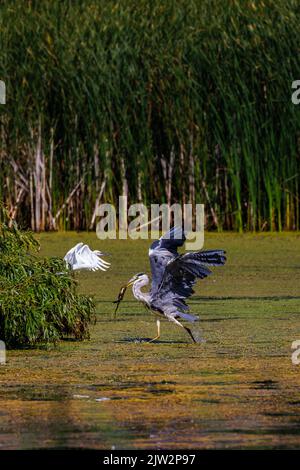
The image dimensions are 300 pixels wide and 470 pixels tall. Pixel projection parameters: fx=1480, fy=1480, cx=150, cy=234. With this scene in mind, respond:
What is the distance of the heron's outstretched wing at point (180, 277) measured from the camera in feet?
24.9

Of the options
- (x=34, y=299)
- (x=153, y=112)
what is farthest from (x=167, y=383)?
(x=153, y=112)

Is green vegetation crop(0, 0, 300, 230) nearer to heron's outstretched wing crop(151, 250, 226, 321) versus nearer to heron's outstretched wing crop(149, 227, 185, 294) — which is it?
heron's outstretched wing crop(151, 250, 226, 321)

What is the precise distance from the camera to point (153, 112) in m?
13.8

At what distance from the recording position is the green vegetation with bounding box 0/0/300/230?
13.3 meters

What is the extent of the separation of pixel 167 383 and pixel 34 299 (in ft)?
4.20

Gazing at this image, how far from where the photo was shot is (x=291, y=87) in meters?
13.2

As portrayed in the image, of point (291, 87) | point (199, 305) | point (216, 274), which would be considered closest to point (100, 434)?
point (199, 305)

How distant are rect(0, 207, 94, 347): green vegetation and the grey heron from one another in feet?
1.13

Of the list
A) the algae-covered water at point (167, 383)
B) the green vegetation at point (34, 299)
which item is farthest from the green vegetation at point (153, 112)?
the green vegetation at point (34, 299)

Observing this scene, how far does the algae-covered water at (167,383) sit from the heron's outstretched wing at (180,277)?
204 millimetres

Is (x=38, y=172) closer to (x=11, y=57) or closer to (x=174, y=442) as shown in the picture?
(x=11, y=57)

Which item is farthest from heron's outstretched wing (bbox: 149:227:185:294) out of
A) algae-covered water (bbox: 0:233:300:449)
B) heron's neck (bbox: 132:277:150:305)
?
algae-covered water (bbox: 0:233:300:449)

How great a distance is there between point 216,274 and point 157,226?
8.16 feet

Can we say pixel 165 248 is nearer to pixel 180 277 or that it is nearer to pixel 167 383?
pixel 180 277
